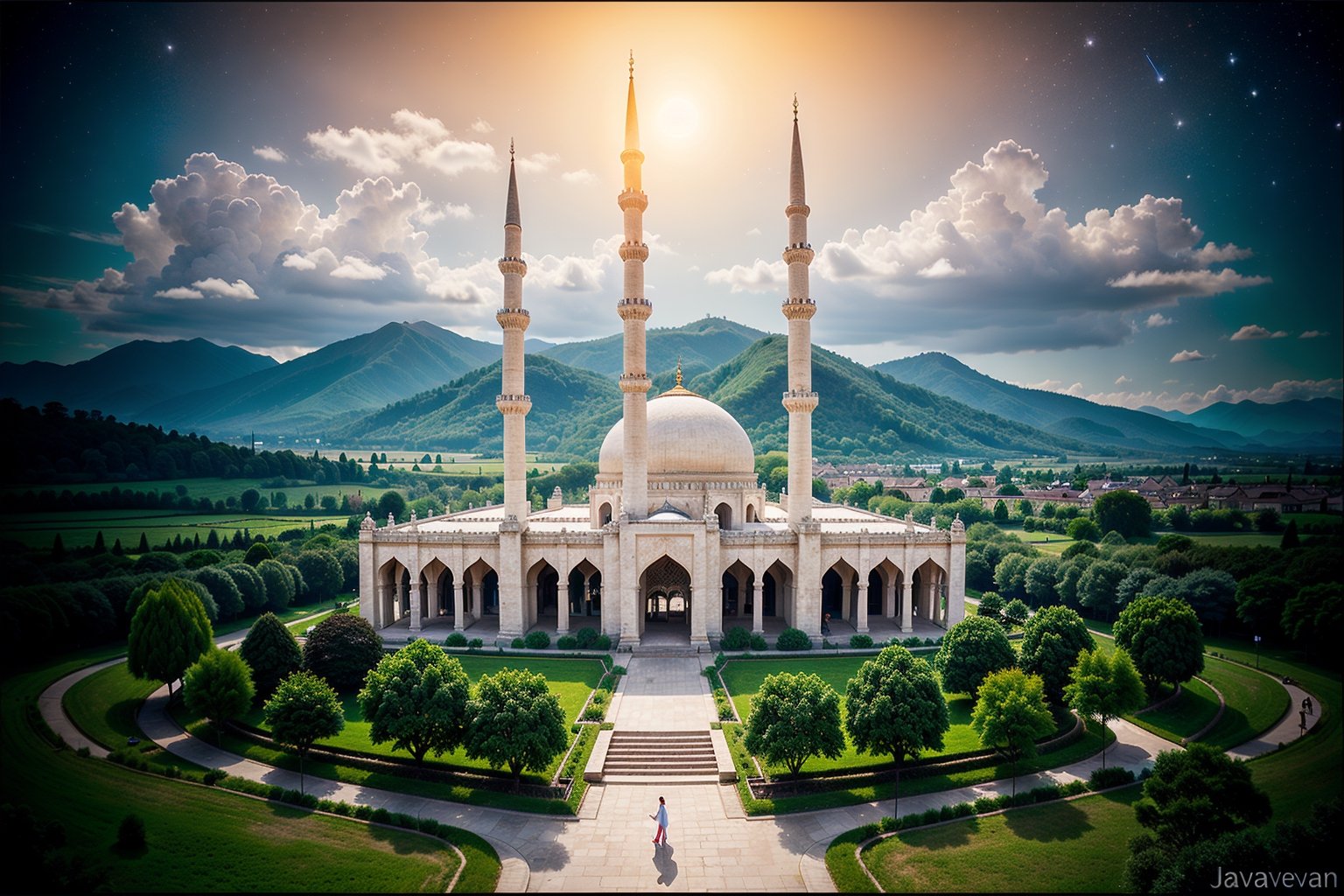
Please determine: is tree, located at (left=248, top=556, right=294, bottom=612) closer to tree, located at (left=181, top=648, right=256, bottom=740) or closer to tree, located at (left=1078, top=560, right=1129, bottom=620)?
tree, located at (left=181, top=648, right=256, bottom=740)

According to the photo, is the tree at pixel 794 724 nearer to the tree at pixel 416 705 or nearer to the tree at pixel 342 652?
the tree at pixel 416 705

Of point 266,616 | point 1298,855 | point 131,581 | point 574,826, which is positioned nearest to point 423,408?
point 131,581

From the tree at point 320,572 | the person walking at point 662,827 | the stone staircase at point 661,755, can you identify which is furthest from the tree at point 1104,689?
the tree at point 320,572

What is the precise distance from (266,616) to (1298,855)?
3314 cm

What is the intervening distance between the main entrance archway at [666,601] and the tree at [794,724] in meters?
16.2

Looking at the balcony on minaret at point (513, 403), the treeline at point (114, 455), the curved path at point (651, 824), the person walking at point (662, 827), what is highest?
the balcony on minaret at point (513, 403)

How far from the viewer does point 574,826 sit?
1955 cm

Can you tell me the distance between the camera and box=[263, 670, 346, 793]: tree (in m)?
22.3

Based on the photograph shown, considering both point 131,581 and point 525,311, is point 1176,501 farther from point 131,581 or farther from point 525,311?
point 131,581

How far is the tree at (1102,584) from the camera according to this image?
140ft

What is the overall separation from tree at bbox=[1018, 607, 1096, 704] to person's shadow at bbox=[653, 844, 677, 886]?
17.5 metres

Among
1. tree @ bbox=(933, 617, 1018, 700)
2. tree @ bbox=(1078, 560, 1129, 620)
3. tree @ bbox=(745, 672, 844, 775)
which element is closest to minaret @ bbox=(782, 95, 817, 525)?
tree @ bbox=(933, 617, 1018, 700)

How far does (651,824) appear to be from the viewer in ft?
64.5

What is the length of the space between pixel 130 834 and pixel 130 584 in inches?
1048
